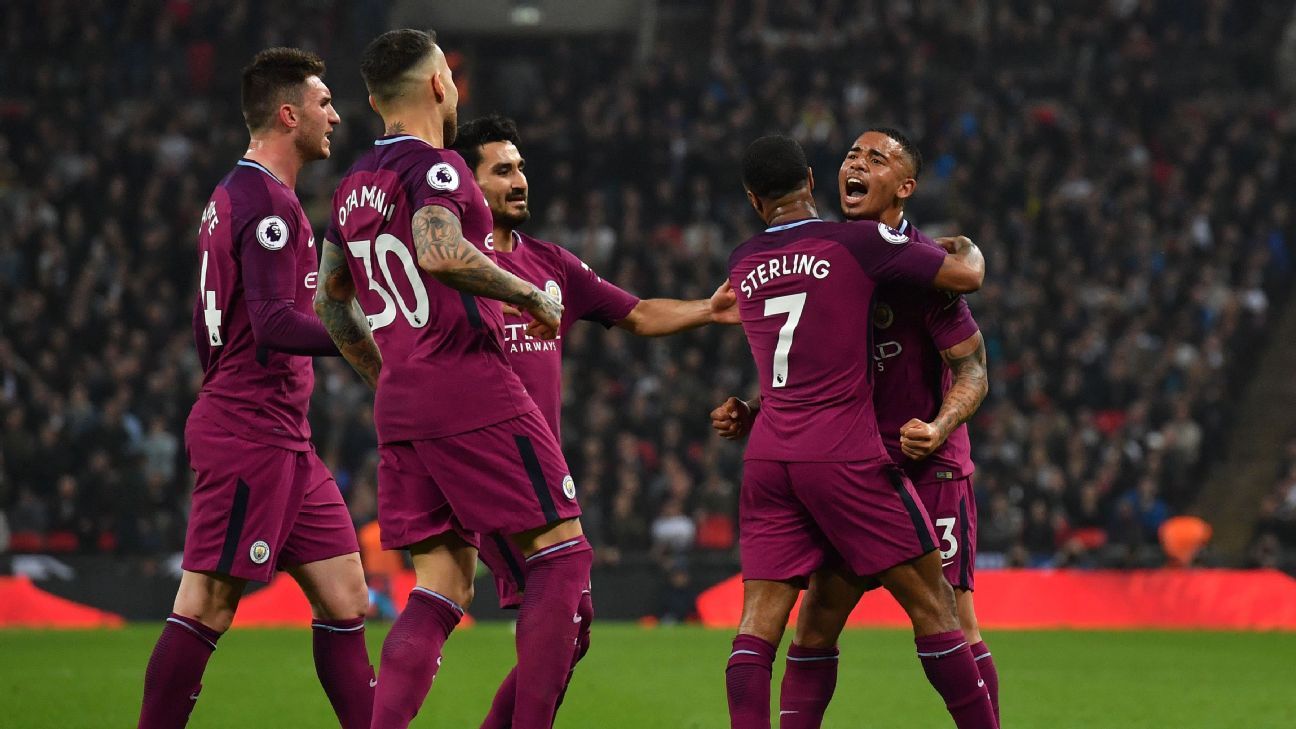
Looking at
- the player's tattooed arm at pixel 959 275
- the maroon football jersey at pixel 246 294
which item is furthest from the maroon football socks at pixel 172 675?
the player's tattooed arm at pixel 959 275

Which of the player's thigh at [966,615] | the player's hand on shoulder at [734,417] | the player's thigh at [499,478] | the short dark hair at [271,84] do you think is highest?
the short dark hair at [271,84]

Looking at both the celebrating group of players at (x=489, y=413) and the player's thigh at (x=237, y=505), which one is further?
the player's thigh at (x=237, y=505)

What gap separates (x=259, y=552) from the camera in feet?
19.0

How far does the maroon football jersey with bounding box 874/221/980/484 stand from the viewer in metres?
6.14

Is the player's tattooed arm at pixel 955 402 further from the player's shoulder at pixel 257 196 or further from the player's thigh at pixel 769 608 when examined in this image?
the player's shoulder at pixel 257 196

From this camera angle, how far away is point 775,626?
5.91 metres

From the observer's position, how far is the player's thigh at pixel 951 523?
6.31m

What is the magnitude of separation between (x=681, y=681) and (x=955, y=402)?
18.3 ft

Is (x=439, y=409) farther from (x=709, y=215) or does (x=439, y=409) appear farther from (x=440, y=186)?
(x=709, y=215)

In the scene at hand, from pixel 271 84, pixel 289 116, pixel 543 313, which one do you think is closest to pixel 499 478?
pixel 543 313

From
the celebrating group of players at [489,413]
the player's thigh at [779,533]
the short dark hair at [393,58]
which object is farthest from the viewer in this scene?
the player's thigh at [779,533]

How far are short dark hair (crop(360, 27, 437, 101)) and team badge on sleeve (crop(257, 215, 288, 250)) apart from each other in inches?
24.9

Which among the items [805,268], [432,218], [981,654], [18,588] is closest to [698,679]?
[981,654]

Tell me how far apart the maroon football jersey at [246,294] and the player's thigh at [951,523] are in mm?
2363
